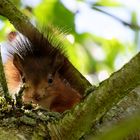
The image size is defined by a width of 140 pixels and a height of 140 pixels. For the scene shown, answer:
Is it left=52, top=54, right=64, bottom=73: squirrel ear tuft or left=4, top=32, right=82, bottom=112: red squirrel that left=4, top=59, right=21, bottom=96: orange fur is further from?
left=52, top=54, right=64, bottom=73: squirrel ear tuft

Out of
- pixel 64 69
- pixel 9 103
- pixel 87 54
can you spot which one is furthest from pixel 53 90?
pixel 9 103

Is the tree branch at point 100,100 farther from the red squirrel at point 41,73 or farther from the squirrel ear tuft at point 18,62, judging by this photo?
the squirrel ear tuft at point 18,62

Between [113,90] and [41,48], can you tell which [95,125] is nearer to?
[113,90]

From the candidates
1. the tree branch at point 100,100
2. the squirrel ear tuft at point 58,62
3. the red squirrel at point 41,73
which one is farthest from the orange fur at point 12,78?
the tree branch at point 100,100

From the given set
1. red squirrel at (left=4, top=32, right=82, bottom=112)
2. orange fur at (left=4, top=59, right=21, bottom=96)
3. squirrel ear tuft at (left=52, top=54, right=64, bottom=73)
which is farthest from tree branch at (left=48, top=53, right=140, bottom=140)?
orange fur at (left=4, top=59, right=21, bottom=96)

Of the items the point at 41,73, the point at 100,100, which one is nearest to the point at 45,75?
the point at 41,73

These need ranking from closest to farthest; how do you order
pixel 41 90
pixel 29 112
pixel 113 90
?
pixel 113 90
pixel 29 112
pixel 41 90

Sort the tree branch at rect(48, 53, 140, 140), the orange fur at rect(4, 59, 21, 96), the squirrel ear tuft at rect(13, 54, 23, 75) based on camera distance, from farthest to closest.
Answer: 1. the orange fur at rect(4, 59, 21, 96)
2. the squirrel ear tuft at rect(13, 54, 23, 75)
3. the tree branch at rect(48, 53, 140, 140)

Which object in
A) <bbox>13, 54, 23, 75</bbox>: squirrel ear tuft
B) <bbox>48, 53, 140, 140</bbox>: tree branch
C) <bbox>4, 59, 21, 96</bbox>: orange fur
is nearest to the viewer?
<bbox>48, 53, 140, 140</bbox>: tree branch

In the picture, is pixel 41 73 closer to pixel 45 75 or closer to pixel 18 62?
pixel 45 75
